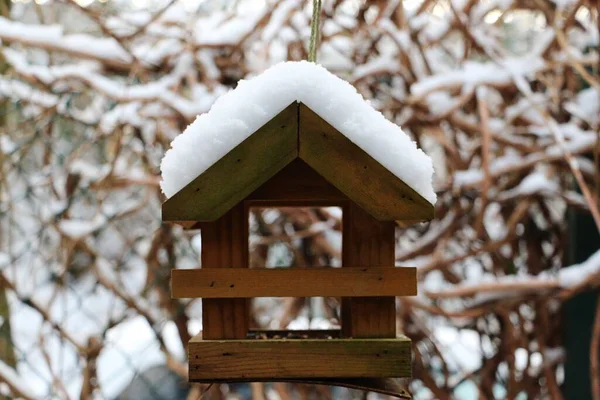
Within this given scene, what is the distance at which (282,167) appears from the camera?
50 centimetres

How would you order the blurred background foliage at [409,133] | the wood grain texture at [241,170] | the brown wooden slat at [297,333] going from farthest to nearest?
the blurred background foliage at [409,133] → the brown wooden slat at [297,333] → the wood grain texture at [241,170]

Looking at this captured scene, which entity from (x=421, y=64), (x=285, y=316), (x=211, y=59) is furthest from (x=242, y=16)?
(x=285, y=316)

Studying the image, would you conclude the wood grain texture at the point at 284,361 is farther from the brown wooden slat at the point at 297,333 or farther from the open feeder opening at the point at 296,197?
the brown wooden slat at the point at 297,333

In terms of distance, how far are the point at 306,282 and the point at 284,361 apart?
68mm

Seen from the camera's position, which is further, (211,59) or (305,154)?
(211,59)

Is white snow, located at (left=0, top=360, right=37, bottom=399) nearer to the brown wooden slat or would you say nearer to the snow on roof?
the brown wooden slat

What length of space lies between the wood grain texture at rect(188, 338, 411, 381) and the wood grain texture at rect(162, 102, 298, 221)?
0.38 feet

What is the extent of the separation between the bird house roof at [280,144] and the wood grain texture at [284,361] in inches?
4.6

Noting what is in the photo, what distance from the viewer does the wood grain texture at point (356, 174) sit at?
499 millimetres

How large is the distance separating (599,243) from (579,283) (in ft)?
0.81

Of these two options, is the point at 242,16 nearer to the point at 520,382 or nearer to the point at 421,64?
the point at 421,64

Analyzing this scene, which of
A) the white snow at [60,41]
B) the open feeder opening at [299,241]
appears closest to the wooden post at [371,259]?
the open feeder opening at [299,241]

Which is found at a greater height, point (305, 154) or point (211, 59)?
point (211, 59)

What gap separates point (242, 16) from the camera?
1242mm
